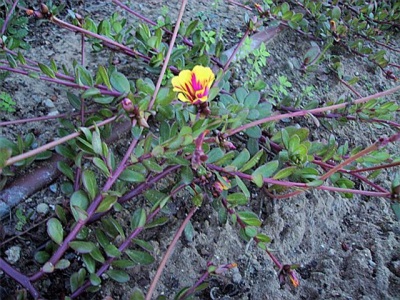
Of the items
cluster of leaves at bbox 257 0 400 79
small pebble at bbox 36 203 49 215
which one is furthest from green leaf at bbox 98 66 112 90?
cluster of leaves at bbox 257 0 400 79

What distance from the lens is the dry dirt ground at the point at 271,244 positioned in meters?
1.11

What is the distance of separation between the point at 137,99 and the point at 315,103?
2.00 feet

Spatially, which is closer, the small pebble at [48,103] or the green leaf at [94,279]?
the green leaf at [94,279]

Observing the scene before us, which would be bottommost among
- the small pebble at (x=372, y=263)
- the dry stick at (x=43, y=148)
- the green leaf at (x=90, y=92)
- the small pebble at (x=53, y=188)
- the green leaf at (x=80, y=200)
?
the small pebble at (x=372, y=263)

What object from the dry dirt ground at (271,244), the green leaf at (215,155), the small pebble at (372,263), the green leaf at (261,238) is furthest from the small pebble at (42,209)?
the small pebble at (372,263)

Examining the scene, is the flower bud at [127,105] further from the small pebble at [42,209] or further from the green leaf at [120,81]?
the small pebble at [42,209]

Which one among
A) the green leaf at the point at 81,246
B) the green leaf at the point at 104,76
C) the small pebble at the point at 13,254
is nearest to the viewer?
the green leaf at the point at 81,246

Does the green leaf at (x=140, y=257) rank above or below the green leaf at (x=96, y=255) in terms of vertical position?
below

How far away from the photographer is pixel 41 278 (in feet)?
3.18

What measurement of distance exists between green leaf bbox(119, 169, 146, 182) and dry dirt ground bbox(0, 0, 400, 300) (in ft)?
0.67

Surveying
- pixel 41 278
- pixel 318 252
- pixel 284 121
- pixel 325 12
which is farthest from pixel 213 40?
pixel 41 278

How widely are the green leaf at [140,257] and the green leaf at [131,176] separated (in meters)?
0.16

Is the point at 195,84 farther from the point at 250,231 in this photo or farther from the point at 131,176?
the point at 250,231

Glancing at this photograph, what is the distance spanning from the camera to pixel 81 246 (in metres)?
0.96
